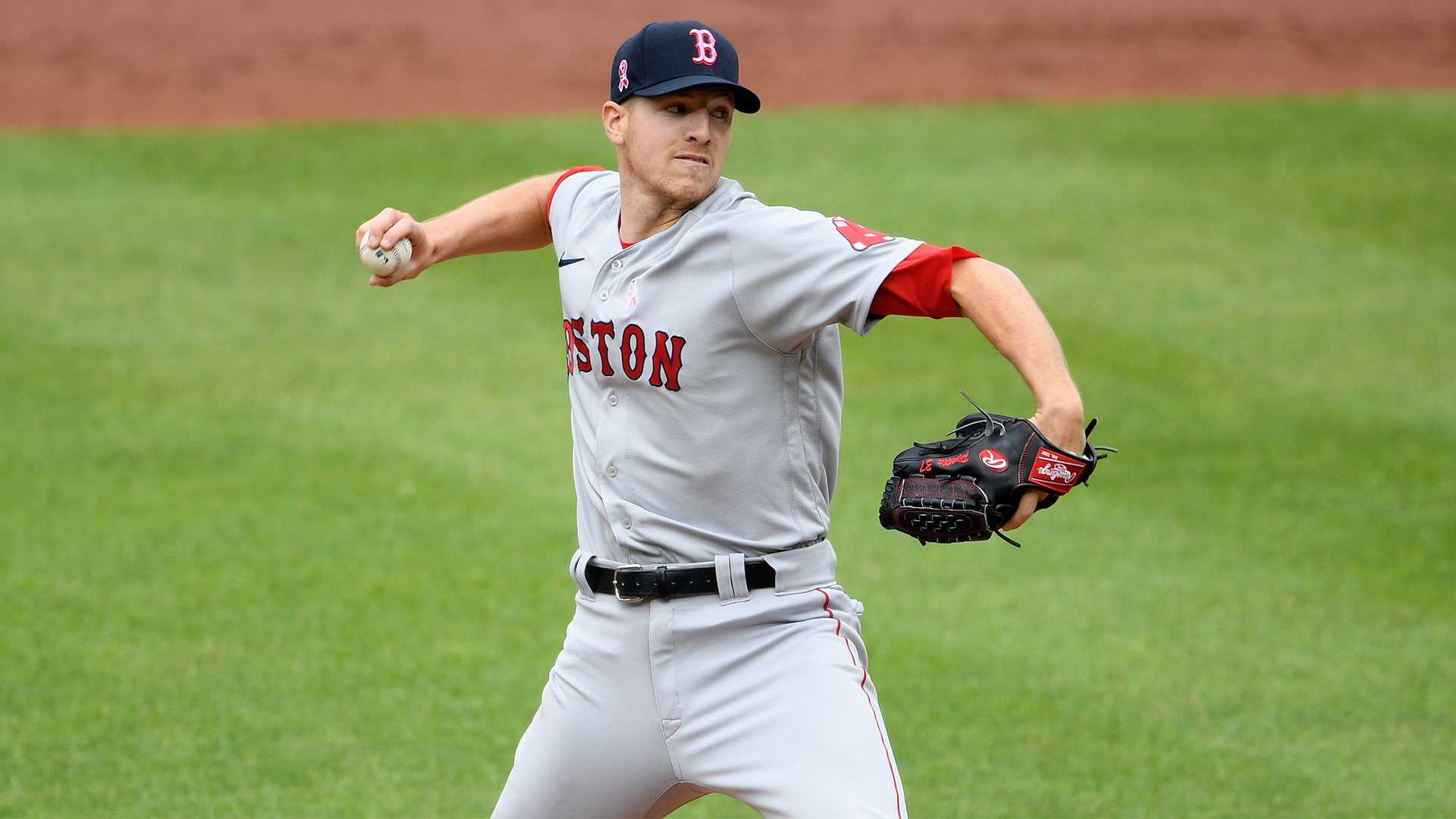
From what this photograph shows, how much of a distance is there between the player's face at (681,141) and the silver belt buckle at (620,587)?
0.75m

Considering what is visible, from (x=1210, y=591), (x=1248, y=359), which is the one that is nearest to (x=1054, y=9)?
(x=1248, y=359)

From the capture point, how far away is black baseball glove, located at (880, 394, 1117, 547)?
2.91m

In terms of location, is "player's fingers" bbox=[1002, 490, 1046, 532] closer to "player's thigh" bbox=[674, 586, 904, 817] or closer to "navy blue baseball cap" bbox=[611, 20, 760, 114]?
"player's thigh" bbox=[674, 586, 904, 817]

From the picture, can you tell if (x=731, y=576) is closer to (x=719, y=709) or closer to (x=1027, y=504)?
(x=719, y=709)

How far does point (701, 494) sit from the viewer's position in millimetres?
3338

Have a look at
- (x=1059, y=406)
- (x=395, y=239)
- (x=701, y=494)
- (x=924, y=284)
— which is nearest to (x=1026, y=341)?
(x=1059, y=406)

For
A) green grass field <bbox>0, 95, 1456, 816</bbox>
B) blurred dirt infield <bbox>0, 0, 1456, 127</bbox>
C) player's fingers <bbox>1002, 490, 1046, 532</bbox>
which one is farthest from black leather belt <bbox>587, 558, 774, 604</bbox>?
blurred dirt infield <bbox>0, 0, 1456, 127</bbox>

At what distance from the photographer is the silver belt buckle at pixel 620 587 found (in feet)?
11.0

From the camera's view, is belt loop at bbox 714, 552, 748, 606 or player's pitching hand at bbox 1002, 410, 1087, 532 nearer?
player's pitching hand at bbox 1002, 410, 1087, 532

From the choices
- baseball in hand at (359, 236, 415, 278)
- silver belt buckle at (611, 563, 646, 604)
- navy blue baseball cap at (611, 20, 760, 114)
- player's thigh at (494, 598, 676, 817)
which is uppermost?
navy blue baseball cap at (611, 20, 760, 114)

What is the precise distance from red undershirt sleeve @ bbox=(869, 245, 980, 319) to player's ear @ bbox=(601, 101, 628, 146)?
753mm

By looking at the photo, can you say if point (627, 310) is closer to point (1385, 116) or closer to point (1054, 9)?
point (1385, 116)

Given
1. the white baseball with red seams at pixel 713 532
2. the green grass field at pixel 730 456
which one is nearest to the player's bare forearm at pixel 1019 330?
the white baseball with red seams at pixel 713 532

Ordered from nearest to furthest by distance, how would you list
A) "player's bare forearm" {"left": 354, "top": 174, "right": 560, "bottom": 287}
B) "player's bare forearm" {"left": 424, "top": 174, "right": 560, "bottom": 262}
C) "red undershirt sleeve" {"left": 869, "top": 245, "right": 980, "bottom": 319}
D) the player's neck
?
"red undershirt sleeve" {"left": 869, "top": 245, "right": 980, "bottom": 319} → the player's neck → "player's bare forearm" {"left": 354, "top": 174, "right": 560, "bottom": 287} → "player's bare forearm" {"left": 424, "top": 174, "right": 560, "bottom": 262}
